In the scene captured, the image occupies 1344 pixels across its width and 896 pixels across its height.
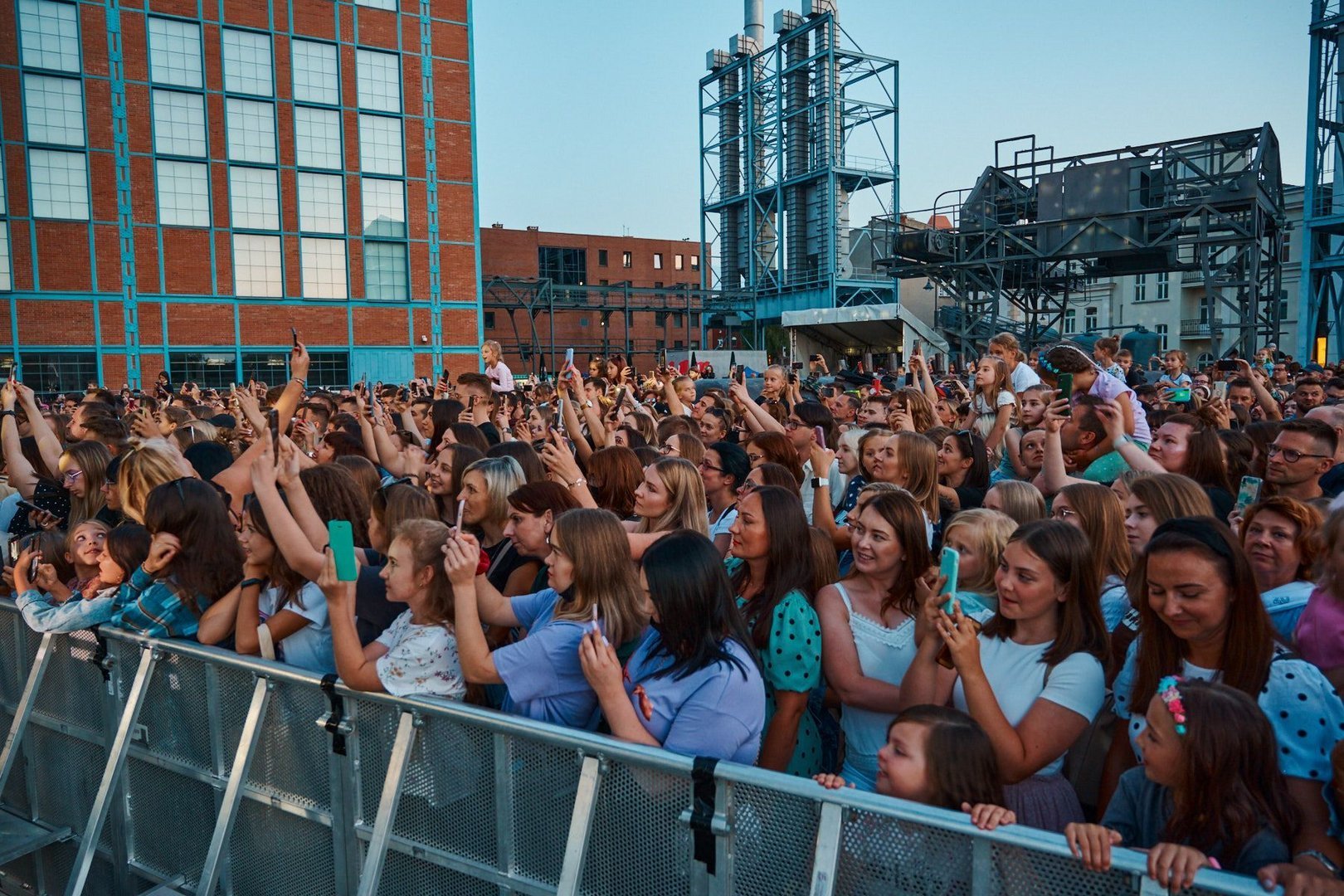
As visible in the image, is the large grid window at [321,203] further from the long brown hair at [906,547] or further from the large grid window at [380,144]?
the long brown hair at [906,547]

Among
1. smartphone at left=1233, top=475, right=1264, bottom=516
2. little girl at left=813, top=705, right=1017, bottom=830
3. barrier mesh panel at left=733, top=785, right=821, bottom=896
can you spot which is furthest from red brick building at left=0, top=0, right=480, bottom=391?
little girl at left=813, top=705, right=1017, bottom=830

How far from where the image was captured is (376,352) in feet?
109

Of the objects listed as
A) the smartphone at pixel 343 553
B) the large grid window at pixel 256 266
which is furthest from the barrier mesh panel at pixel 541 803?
the large grid window at pixel 256 266

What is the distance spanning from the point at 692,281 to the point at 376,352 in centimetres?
4105

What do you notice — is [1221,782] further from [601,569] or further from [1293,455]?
[1293,455]

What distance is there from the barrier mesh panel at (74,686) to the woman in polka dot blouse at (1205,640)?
4.19 metres

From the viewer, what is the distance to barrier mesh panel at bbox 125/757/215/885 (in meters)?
3.73

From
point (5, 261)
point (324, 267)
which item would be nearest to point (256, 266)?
point (324, 267)

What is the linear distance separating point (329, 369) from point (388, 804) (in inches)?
1252

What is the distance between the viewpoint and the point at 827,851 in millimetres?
2303

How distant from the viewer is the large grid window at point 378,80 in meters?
32.5

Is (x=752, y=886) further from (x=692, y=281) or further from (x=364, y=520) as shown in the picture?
(x=692, y=281)

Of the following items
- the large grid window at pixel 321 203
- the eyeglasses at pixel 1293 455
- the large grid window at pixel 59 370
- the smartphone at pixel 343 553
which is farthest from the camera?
the large grid window at pixel 321 203

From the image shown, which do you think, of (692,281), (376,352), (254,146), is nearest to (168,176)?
(254,146)
